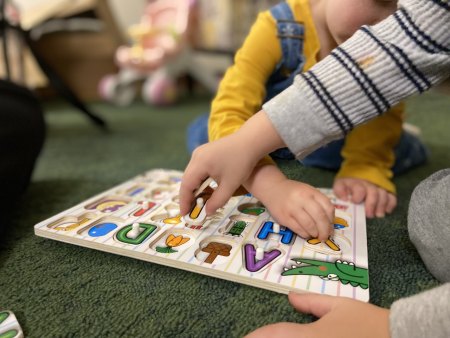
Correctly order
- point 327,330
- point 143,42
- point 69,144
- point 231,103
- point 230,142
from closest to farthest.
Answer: point 327,330 → point 230,142 → point 231,103 → point 69,144 → point 143,42

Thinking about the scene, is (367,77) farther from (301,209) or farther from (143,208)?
(143,208)

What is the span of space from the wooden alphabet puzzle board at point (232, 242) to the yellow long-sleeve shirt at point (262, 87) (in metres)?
0.10

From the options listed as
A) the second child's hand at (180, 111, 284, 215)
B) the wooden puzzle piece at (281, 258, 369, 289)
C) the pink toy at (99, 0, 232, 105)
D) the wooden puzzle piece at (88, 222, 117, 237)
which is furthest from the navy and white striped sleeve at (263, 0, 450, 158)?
the pink toy at (99, 0, 232, 105)

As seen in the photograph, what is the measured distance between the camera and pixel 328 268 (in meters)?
0.37

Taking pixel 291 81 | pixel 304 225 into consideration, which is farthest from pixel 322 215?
pixel 291 81

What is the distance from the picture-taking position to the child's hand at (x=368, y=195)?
53cm

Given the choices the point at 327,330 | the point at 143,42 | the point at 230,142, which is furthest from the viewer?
the point at 143,42

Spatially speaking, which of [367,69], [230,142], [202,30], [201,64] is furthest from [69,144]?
[202,30]

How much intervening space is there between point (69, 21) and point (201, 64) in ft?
2.19

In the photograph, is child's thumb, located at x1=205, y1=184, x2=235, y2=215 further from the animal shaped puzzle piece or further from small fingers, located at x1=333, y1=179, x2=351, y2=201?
small fingers, located at x1=333, y1=179, x2=351, y2=201

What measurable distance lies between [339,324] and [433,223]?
153 mm

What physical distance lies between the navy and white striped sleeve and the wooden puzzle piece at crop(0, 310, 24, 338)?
293 mm

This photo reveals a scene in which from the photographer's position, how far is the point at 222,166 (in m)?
0.40

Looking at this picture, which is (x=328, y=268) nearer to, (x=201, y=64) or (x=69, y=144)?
(x=69, y=144)
